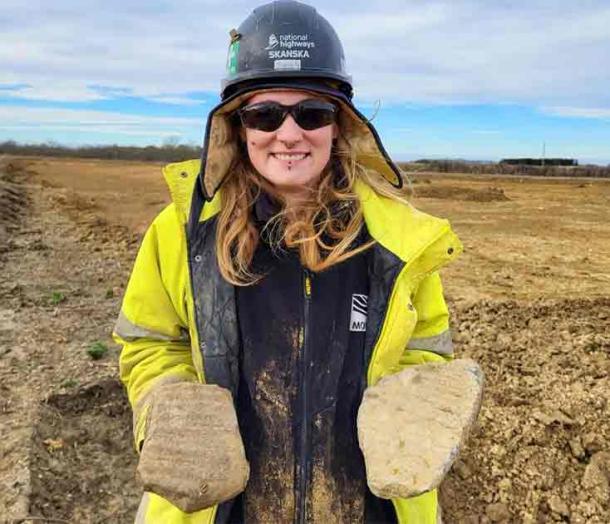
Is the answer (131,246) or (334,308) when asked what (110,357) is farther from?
(131,246)

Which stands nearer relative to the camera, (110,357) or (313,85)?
(313,85)

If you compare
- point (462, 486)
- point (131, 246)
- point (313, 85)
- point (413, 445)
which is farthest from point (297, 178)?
point (131, 246)

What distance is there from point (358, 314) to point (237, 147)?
0.64 m

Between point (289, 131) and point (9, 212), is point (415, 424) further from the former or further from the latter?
point (9, 212)

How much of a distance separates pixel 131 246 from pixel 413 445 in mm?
9117

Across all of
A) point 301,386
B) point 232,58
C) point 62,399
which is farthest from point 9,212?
point 301,386

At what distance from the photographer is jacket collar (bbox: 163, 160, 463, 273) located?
1867 millimetres

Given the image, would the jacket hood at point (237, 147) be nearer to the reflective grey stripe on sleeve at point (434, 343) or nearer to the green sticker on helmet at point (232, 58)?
the green sticker on helmet at point (232, 58)

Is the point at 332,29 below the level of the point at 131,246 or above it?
above

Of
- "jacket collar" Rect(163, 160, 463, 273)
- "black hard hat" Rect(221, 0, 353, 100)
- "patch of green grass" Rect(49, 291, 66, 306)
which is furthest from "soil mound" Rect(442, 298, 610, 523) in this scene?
"patch of green grass" Rect(49, 291, 66, 306)

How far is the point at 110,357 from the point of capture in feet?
17.0

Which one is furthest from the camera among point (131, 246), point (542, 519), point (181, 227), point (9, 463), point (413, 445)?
point (131, 246)

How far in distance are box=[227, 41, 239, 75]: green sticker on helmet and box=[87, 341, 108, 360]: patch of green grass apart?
Answer: 11.9ft

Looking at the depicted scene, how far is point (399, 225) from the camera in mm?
1924
